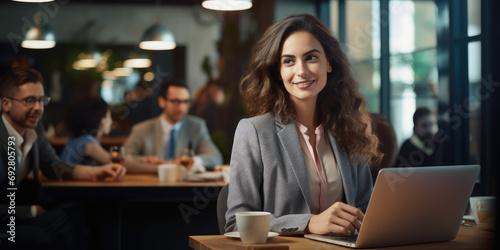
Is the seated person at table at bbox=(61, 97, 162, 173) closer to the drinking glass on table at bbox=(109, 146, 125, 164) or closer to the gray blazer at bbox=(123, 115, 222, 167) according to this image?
the drinking glass on table at bbox=(109, 146, 125, 164)

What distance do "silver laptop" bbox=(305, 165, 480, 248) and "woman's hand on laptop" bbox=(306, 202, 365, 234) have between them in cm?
3

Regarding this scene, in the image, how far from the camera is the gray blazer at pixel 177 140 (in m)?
5.48

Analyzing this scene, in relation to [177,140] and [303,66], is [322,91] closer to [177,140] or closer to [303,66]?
[303,66]

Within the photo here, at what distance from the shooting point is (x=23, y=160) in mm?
3209

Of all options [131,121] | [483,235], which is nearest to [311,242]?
[483,235]

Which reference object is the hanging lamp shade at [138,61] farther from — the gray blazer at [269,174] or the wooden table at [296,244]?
the wooden table at [296,244]

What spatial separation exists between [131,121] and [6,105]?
23.4 feet

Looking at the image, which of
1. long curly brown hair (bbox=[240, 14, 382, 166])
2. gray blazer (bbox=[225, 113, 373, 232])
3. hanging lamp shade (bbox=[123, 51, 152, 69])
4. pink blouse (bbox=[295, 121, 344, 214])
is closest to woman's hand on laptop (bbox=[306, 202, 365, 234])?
gray blazer (bbox=[225, 113, 373, 232])

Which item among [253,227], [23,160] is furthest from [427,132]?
[253,227]

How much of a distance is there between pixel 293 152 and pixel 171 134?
3680 millimetres

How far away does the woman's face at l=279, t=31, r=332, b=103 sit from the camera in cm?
211

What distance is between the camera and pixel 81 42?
10562mm

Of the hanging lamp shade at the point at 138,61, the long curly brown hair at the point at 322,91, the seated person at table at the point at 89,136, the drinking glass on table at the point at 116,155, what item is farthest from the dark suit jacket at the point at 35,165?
the hanging lamp shade at the point at 138,61

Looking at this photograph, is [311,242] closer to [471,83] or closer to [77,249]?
[77,249]
